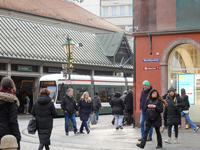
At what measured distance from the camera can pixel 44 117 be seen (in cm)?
1041

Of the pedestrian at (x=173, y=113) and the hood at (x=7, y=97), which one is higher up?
the hood at (x=7, y=97)

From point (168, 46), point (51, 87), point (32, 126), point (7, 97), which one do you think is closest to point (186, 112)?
point (168, 46)

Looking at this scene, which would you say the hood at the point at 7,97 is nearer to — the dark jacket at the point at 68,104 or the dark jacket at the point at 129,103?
the dark jacket at the point at 68,104

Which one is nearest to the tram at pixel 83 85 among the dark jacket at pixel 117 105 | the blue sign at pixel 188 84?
the dark jacket at pixel 117 105

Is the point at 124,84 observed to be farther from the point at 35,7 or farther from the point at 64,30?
the point at 35,7

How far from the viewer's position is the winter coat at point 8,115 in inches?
291

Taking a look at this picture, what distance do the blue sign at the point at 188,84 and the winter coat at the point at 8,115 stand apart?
11.2m

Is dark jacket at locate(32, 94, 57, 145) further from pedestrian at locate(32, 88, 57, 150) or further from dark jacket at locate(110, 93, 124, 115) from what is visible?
dark jacket at locate(110, 93, 124, 115)

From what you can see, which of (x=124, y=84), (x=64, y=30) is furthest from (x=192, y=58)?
(x=64, y=30)

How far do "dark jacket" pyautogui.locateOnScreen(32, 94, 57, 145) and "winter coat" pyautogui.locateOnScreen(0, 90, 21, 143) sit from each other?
2.87 meters

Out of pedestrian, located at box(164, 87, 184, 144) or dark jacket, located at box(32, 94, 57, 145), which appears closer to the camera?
dark jacket, located at box(32, 94, 57, 145)

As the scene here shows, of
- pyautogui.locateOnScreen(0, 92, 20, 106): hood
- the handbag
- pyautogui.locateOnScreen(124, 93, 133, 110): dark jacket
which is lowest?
the handbag

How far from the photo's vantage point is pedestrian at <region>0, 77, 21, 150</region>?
7.39m

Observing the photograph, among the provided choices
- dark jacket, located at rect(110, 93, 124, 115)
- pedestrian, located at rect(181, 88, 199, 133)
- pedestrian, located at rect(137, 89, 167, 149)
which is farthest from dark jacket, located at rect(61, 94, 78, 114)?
pedestrian, located at rect(137, 89, 167, 149)
